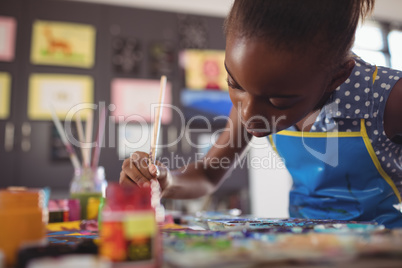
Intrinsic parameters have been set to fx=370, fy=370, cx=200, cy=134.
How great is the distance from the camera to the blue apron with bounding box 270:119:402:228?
2.92ft

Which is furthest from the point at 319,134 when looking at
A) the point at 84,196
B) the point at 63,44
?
the point at 63,44

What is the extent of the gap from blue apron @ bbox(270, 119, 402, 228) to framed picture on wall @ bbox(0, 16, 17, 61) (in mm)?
2666

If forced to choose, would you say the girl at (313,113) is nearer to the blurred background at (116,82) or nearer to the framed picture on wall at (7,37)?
the blurred background at (116,82)

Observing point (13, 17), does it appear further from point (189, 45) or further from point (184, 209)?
point (184, 209)

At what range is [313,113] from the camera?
90 centimetres

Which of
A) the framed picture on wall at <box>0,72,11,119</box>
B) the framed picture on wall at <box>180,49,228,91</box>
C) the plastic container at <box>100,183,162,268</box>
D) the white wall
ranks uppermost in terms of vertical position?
the white wall

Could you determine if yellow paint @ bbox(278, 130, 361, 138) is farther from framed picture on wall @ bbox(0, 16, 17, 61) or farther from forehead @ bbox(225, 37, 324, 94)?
framed picture on wall @ bbox(0, 16, 17, 61)

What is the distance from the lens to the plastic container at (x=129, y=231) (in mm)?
393

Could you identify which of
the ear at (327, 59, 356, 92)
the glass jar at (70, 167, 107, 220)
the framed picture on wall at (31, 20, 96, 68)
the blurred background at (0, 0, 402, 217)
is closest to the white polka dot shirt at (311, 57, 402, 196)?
the ear at (327, 59, 356, 92)

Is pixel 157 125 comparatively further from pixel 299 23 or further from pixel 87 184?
pixel 87 184

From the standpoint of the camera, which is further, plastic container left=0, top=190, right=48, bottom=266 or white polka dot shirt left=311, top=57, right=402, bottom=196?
white polka dot shirt left=311, top=57, right=402, bottom=196

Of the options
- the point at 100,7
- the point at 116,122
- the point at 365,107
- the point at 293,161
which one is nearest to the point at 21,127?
the point at 116,122

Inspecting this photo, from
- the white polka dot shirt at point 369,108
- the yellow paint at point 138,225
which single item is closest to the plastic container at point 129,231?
the yellow paint at point 138,225

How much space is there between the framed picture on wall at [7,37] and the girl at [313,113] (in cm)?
244
